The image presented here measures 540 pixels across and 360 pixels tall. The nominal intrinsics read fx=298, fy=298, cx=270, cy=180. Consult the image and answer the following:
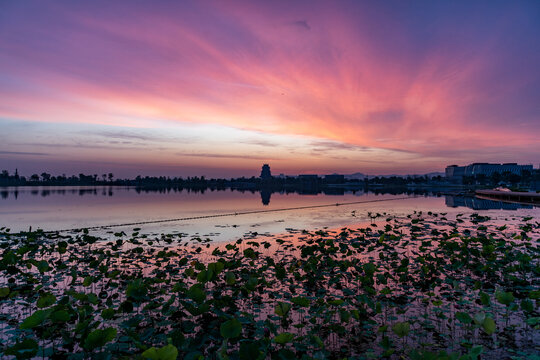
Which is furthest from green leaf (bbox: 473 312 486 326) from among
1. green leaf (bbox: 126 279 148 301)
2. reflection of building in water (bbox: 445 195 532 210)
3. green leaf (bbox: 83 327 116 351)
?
reflection of building in water (bbox: 445 195 532 210)

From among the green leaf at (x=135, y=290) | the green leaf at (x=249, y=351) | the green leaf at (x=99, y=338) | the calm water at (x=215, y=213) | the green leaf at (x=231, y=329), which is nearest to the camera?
the green leaf at (x=249, y=351)

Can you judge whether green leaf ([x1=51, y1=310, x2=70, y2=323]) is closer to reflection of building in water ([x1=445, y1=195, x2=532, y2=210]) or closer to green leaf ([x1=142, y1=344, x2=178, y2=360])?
green leaf ([x1=142, y1=344, x2=178, y2=360])

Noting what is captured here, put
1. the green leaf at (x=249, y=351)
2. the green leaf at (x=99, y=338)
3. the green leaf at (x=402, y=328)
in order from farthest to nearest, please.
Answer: the green leaf at (x=402, y=328) → the green leaf at (x=99, y=338) → the green leaf at (x=249, y=351)

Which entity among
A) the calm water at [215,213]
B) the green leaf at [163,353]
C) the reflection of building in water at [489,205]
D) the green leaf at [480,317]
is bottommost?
the calm water at [215,213]

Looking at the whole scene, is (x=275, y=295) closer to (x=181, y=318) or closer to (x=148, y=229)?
(x=181, y=318)

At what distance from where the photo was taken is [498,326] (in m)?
7.93

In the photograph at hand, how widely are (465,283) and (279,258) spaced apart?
26.7ft

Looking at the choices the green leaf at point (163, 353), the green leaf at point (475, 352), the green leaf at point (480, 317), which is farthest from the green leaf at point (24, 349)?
the green leaf at point (480, 317)

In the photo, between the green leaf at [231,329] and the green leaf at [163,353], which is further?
the green leaf at [231,329]

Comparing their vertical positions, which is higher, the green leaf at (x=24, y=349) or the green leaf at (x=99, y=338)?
the green leaf at (x=99, y=338)

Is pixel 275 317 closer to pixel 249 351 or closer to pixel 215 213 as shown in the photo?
pixel 249 351

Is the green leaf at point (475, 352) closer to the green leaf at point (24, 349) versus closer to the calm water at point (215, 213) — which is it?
the green leaf at point (24, 349)

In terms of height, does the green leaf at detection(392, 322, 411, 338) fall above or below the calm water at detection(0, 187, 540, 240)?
above

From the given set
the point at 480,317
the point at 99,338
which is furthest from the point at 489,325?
the point at 99,338
